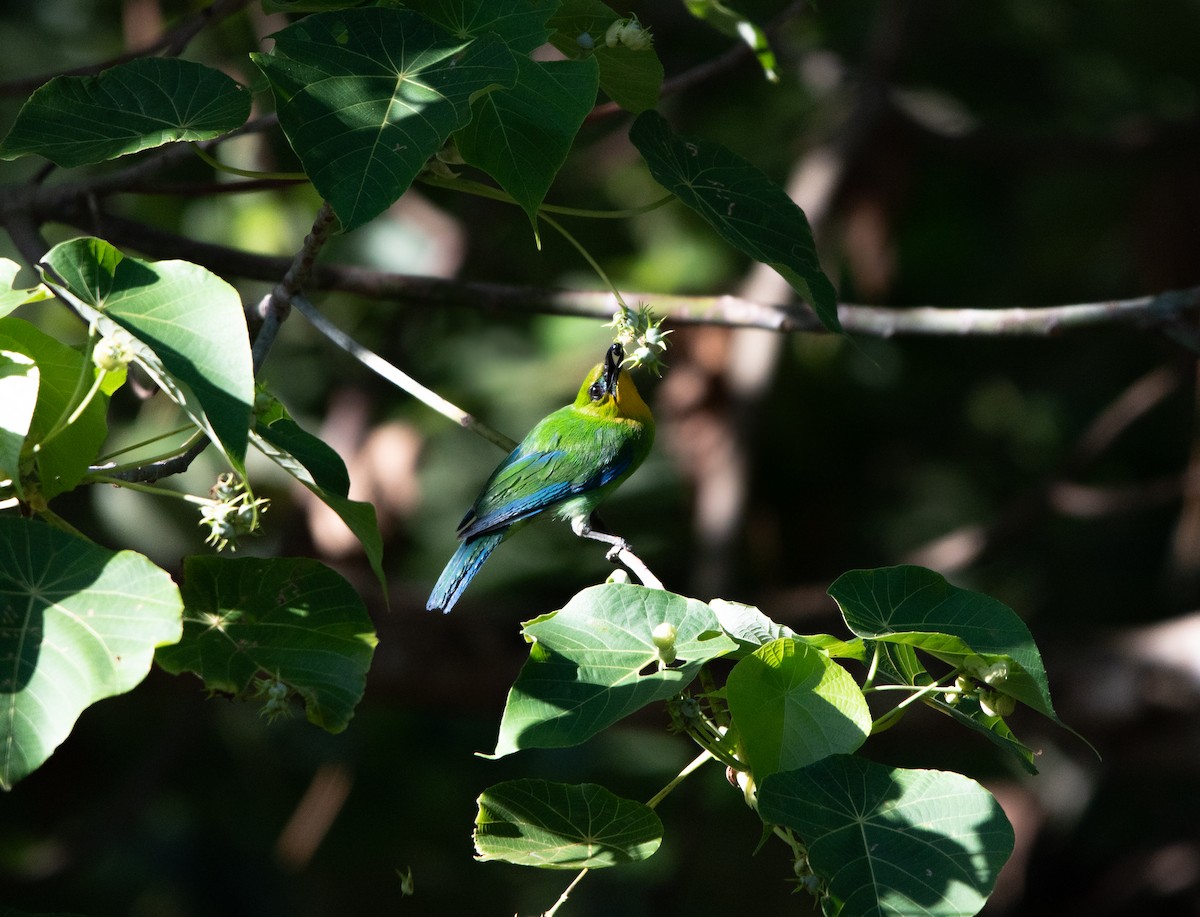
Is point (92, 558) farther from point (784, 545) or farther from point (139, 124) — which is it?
point (784, 545)

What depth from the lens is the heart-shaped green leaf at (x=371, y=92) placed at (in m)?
1.49

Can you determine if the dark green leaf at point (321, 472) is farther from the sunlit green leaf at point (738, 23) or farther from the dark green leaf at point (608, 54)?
the sunlit green leaf at point (738, 23)

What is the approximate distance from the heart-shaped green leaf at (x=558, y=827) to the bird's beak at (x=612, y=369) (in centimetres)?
147

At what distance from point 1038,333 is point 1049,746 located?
12.9 ft

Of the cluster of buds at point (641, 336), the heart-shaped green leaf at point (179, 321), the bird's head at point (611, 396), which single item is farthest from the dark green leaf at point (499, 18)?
the bird's head at point (611, 396)

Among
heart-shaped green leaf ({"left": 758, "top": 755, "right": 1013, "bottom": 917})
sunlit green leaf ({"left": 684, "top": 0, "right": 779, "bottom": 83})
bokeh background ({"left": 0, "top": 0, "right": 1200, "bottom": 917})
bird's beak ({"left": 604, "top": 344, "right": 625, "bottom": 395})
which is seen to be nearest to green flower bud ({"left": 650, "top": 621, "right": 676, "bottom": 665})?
heart-shaped green leaf ({"left": 758, "top": 755, "right": 1013, "bottom": 917})

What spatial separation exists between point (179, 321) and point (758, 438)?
426cm

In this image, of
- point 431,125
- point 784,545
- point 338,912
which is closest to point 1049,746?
point 784,545

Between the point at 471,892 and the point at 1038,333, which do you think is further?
the point at 471,892

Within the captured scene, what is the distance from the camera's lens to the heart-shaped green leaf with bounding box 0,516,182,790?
4.14 feet

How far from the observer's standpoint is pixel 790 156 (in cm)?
621

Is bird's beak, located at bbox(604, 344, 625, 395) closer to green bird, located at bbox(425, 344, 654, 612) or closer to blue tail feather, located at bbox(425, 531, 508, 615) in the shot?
green bird, located at bbox(425, 344, 654, 612)

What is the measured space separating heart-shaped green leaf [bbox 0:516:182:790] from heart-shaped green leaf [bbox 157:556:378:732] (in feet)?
0.72

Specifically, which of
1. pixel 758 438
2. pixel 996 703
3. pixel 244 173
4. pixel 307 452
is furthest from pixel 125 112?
pixel 758 438
